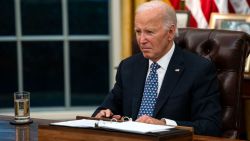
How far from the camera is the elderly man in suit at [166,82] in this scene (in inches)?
96.5

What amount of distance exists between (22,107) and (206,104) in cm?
82

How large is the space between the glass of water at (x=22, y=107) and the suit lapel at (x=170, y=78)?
59 centimetres

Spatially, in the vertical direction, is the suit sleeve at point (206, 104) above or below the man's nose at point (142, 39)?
below

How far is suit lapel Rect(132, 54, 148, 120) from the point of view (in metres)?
2.62

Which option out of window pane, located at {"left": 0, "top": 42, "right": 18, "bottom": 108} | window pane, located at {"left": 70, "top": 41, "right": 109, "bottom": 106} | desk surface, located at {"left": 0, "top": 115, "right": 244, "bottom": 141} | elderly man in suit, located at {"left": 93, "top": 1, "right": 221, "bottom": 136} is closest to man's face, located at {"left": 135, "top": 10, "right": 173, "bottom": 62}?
elderly man in suit, located at {"left": 93, "top": 1, "right": 221, "bottom": 136}

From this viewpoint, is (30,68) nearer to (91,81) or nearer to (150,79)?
(91,81)

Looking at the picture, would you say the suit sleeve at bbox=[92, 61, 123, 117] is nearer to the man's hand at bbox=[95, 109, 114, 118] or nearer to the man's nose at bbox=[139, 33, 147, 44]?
the man's hand at bbox=[95, 109, 114, 118]

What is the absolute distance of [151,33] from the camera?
253 centimetres

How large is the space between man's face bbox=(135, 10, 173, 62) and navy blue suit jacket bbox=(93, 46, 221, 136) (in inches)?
4.0

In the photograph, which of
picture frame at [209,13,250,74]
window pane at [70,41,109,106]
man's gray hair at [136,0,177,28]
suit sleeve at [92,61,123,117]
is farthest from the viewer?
window pane at [70,41,109,106]

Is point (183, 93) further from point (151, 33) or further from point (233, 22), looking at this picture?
point (233, 22)

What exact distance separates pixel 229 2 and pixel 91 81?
10.9 m

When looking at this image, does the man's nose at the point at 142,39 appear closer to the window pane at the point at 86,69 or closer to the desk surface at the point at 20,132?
the desk surface at the point at 20,132

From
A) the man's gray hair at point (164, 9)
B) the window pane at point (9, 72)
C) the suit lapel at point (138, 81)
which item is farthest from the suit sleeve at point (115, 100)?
the window pane at point (9, 72)
